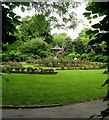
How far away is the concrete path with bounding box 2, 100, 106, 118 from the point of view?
22.6 feet

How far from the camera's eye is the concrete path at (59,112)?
22.6 ft

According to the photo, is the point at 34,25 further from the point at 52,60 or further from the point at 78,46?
the point at 78,46

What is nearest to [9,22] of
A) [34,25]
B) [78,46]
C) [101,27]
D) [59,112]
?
[101,27]

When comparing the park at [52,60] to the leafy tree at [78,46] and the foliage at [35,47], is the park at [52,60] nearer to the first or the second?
the foliage at [35,47]

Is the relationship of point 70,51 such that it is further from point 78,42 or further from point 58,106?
point 58,106

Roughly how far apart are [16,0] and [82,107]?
5311 mm

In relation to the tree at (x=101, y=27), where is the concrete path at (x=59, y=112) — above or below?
below

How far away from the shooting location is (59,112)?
734 centimetres

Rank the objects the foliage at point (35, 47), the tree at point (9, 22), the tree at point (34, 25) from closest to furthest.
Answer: the tree at point (9, 22) → the tree at point (34, 25) → the foliage at point (35, 47)

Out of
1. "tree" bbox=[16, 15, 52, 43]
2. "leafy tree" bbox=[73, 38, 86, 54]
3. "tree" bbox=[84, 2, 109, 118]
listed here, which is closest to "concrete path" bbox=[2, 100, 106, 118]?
"tree" bbox=[16, 15, 52, 43]

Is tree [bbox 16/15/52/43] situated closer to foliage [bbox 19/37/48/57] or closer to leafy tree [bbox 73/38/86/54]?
foliage [bbox 19/37/48/57]

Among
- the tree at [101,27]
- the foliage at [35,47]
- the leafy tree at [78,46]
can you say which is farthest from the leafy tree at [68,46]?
the tree at [101,27]

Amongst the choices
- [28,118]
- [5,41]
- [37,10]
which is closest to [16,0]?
[5,41]

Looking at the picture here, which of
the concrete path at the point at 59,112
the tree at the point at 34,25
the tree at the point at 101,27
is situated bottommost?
the concrete path at the point at 59,112
